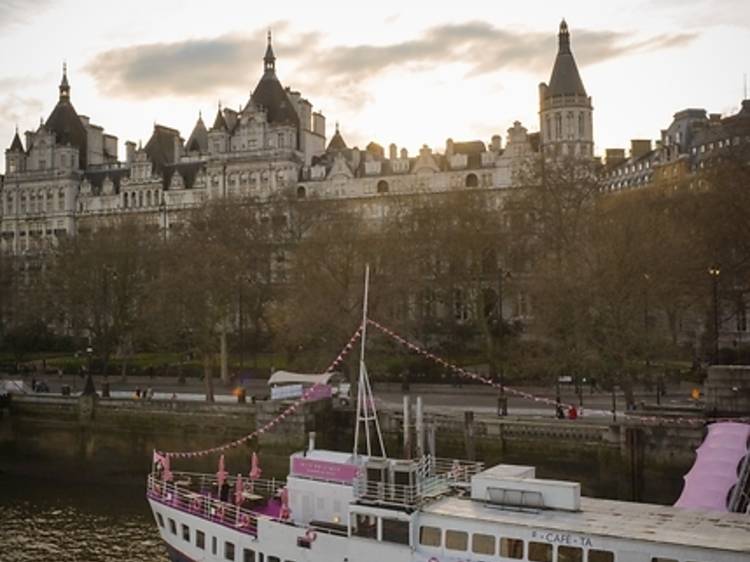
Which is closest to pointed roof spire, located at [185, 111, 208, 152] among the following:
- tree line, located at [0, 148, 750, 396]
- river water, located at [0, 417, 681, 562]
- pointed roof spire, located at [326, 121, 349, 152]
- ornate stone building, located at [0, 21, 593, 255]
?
ornate stone building, located at [0, 21, 593, 255]

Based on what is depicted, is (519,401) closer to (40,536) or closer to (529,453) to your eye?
(529,453)

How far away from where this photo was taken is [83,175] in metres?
125

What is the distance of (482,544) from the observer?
22719 mm

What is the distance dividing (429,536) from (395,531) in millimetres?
963

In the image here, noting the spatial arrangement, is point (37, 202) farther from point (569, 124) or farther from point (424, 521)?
point (424, 521)

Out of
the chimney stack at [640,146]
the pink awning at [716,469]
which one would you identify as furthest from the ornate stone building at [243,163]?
the pink awning at [716,469]

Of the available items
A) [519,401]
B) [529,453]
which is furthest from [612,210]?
[529,453]

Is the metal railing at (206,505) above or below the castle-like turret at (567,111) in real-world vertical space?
below

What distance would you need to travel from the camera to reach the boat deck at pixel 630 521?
20.9 metres

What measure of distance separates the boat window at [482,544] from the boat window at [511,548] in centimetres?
26

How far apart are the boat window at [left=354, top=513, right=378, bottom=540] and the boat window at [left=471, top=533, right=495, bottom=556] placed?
9.19ft

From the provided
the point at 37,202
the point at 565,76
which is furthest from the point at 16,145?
the point at 565,76

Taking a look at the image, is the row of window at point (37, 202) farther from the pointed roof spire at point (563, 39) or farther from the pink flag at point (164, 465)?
the pink flag at point (164, 465)

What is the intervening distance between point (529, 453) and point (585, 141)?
59699mm
